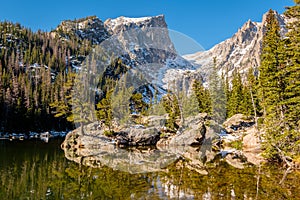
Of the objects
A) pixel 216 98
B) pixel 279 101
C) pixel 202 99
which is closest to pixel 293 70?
pixel 279 101

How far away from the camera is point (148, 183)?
15.3 m

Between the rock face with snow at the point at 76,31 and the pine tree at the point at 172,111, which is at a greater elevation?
the rock face with snow at the point at 76,31

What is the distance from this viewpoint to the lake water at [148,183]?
12.7m

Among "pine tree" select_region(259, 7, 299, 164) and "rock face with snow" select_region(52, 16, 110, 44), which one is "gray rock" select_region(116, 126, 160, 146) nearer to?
"pine tree" select_region(259, 7, 299, 164)

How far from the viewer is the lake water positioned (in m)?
12.7

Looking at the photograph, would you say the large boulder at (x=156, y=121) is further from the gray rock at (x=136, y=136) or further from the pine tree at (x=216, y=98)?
the pine tree at (x=216, y=98)

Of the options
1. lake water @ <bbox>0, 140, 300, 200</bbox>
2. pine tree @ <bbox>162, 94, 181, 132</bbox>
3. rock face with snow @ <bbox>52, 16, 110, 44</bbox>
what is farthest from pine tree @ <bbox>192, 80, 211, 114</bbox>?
rock face with snow @ <bbox>52, 16, 110, 44</bbox>

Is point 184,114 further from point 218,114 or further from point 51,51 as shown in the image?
point 51,51

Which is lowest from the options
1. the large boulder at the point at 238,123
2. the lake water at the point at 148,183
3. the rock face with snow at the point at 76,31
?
the lake water at the point at 148,183

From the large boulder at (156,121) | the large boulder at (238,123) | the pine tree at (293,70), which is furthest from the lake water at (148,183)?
the large boulder at (238,123)

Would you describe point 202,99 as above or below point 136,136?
above

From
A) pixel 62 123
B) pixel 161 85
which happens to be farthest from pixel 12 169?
pixel 161 85

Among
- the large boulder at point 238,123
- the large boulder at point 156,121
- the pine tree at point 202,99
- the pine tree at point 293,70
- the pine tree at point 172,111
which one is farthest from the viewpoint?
the pine tree at point 202,99

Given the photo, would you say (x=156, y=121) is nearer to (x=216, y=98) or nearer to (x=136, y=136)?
(x=136, y=136)
